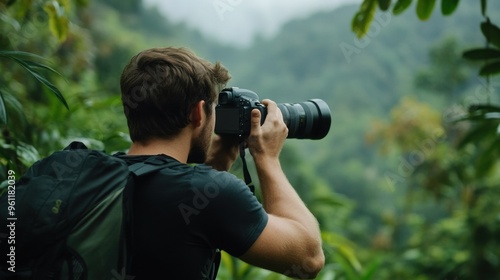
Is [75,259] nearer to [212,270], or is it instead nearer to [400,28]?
[212,270]

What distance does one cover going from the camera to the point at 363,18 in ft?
6.44

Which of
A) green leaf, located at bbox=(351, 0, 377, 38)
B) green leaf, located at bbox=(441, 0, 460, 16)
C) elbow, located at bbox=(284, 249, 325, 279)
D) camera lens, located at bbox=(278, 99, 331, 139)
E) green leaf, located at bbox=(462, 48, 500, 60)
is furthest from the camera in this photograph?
green leaf, located at bbox=(351, 0, 377, 38)

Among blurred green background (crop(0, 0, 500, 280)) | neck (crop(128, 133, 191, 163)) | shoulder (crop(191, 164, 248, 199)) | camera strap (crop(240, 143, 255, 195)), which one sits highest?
neck (crop(128, 133, 191, 163))

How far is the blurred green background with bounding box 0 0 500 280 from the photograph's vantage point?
75.9 inches

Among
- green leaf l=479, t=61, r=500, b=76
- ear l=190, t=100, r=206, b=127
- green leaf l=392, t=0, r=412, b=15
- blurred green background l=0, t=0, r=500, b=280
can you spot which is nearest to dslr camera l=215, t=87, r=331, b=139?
ear l=190, t=100, r=206, b=127

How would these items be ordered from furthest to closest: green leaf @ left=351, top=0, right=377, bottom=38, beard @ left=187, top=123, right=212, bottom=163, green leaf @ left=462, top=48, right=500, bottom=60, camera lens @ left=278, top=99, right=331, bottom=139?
green leaf @ left=351, top=0, right=377, bottom=38
green leaf @ left=462, top=48, right=500, bottom=60
camera lens @ left=278, top=99, right=331, bottom=139
beard @ left=187, top=123, right=212, bottom=163

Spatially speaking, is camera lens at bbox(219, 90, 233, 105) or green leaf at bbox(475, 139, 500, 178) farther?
green leaf at bbox(475, 139, 500, 178)

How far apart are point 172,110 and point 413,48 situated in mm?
31990

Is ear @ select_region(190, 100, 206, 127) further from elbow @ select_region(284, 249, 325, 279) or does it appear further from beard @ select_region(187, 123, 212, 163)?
elbow @ select_region(284, 249, 325, 279)

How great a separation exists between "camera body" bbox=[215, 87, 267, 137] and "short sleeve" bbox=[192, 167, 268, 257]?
0.24 m

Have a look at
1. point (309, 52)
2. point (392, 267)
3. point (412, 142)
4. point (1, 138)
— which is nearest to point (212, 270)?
point (1, 138)

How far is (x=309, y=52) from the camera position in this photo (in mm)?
34688

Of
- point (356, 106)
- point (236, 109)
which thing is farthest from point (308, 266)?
point (356, 106)

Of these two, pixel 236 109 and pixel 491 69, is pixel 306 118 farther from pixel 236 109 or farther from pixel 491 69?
pixel 491 69
